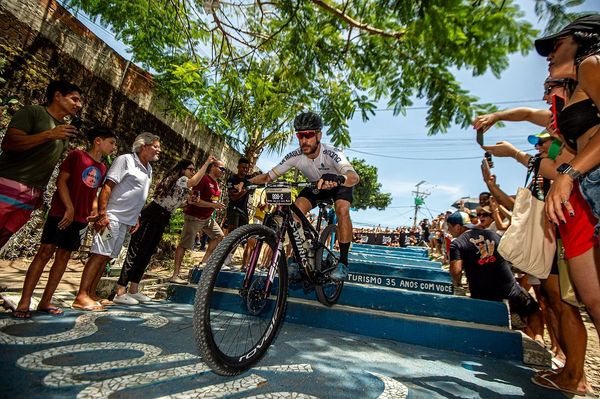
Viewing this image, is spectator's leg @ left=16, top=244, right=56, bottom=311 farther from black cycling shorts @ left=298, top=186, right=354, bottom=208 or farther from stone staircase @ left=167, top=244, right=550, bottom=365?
black cycling shorts @ left=298, top=186, right=354, bottom=208

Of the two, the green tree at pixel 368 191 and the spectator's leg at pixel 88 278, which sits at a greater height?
the green tree at pixel 368 191

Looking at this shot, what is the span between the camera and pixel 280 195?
2717 mm

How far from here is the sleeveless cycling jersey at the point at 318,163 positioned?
3435 mm

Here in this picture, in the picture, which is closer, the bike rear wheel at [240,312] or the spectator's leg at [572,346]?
the bike rear wheel at [240,312]

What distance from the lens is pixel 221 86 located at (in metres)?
6.99

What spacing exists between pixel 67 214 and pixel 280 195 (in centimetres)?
233

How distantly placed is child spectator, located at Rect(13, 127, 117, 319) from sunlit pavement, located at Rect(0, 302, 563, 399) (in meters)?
0.30

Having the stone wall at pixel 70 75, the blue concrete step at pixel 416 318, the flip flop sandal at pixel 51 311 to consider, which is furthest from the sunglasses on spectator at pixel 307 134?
the stone wall at pixel 70 75

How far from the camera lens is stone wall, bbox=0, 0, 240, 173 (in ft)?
16.7

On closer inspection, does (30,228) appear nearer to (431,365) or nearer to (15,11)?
(15,11)

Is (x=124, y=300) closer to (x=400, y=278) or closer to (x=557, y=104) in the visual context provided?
(x=400, y=278)

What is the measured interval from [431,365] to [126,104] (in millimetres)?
8075

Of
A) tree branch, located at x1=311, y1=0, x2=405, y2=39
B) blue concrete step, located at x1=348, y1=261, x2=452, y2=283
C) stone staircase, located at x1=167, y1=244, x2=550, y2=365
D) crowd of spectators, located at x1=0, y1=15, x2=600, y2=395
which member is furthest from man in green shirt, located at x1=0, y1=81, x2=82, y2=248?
blue concrete step, located at x1=348, y1=261, x2=452, y2=283

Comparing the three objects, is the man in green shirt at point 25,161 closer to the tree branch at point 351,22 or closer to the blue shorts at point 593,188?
the tree branch at point 351,22
